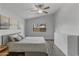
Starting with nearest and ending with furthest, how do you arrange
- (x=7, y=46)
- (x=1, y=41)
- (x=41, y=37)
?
(x=1, y=41) < (x=7, y=46) < (x=41, y=37)

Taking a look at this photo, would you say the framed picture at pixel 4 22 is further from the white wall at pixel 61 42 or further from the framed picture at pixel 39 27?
the white wall at pixel 61 42

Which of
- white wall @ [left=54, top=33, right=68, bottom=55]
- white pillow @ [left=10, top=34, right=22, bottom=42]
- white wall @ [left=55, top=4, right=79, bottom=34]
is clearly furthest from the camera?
white wall @ [left=54, top=33, right=68, bottom=55]

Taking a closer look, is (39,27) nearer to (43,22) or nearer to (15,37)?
(43,22)

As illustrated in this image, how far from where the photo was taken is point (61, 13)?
256 cm

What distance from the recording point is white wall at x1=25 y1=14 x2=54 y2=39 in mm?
2439

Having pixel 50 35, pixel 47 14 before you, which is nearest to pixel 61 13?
pixel 47 14

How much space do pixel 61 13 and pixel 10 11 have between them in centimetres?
107

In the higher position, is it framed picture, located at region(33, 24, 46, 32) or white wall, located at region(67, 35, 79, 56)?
framed picture, located at region(33, 24, 46, 32)

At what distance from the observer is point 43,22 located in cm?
245

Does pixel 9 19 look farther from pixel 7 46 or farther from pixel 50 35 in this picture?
pixel 50 35

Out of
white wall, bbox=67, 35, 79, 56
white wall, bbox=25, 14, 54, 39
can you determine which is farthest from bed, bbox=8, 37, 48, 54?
white wall, bbox=67, 35, 79, 56

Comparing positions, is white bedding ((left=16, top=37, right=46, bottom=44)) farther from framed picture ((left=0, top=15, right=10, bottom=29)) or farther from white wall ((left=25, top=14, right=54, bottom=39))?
framed picture ((left=0, top=15, right=10, bottom=29))

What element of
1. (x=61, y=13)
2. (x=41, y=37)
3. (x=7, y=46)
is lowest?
(x=7, y=46)

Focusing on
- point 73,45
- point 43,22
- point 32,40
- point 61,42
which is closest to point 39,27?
point 43,22
